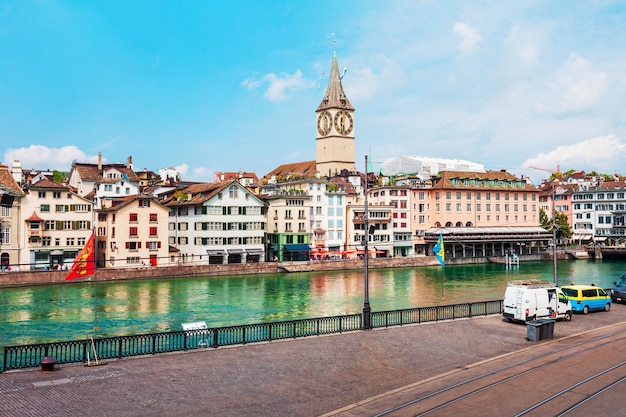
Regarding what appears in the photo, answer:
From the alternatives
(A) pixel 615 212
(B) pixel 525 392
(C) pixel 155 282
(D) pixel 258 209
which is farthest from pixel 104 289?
(A) pixel 615 212

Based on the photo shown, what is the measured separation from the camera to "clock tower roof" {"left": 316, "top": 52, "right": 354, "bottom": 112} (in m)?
157

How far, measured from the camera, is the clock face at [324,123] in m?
158

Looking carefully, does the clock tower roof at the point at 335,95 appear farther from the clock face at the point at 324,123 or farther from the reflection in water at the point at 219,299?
the reflection in water at the point at 219,299

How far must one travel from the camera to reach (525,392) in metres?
17.9

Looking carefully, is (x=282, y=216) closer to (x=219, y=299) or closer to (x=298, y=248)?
(x=298, y=248)

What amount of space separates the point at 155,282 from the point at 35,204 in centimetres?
1768

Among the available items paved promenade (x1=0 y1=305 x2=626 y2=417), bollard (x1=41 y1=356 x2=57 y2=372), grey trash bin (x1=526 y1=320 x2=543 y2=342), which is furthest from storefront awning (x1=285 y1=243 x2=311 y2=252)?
bollard (x1=41 y1=356 x2=57 y2=372)

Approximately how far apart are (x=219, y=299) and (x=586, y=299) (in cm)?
3242

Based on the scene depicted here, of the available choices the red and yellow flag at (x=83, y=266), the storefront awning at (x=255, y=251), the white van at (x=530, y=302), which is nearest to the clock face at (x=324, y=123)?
the storefront awning at (x=255, y=251)

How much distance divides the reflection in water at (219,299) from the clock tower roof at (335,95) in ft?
255

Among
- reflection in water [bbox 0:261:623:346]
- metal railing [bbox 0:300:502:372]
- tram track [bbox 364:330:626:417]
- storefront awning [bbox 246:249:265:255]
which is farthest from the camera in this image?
storefront awning [bbox 246:249:265:255]

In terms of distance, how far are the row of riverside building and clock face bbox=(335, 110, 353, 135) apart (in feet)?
38.0

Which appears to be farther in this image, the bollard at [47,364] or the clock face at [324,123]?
the clock face at [324,123]

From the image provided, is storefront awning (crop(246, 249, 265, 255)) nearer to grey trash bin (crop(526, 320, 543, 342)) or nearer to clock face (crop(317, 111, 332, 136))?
grey trash bin (crop(526, 320, 543, 342))
